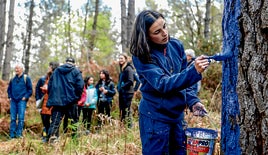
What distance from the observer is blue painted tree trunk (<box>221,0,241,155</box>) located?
6.84 feet

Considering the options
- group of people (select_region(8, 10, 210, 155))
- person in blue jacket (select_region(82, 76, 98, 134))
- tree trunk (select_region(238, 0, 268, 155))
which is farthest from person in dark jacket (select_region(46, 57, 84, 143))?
tree trunk (select_region(238, 0, 268, 155))

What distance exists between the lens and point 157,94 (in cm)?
244

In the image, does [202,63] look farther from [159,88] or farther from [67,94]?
[67,94]

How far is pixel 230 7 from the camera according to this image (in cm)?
217

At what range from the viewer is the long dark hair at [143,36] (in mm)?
2432

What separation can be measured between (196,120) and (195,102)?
8.25 ft

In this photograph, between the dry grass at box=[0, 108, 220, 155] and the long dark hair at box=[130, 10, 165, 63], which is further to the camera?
the dry grass at box=[0, 108, 220, 155]

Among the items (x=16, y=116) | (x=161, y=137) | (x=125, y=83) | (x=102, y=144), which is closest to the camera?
(x=161, y=137)

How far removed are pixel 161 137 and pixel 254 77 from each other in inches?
31.9

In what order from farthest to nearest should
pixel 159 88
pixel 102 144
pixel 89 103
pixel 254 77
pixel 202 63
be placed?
1. pixel 89 103
2. pixel 102 144
3. pixel 159 88
4. pixel 202 63
5. pixel 254 77

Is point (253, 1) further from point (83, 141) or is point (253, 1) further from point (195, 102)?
point (83, 141)

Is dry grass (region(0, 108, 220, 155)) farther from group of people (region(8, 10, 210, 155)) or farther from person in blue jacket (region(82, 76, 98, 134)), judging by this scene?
person in blue jacket (region(82, 76, 98, 134))

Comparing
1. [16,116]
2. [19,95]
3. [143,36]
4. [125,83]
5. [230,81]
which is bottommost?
[16,116]

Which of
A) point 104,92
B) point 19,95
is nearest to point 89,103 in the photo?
point 104,92
